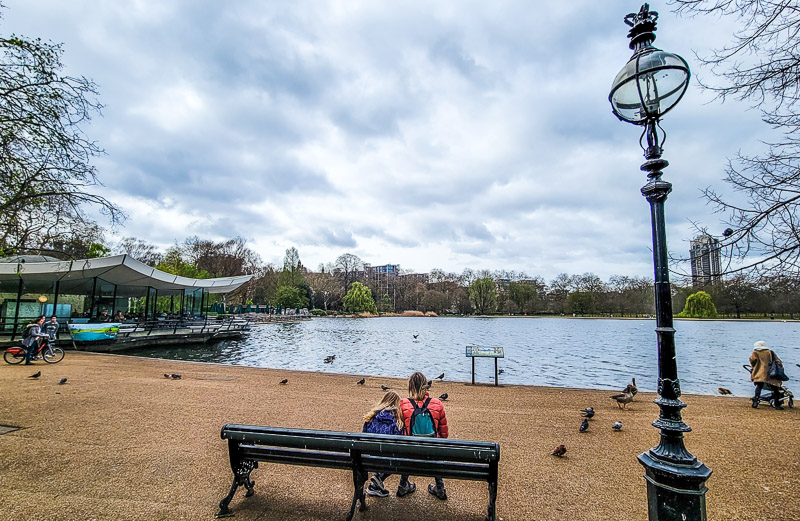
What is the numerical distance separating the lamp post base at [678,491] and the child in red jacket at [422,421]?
1704mm

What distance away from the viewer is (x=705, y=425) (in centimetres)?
642

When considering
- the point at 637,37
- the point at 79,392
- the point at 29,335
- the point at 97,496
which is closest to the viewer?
the point at 637,37

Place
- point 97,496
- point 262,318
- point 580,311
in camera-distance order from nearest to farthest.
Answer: point 97,496 < point 262,318 < point 580,311

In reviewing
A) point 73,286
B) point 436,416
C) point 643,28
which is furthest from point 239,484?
point 73,286

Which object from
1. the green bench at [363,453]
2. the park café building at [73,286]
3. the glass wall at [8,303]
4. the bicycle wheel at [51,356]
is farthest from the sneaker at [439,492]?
the glass wall at [8,303]

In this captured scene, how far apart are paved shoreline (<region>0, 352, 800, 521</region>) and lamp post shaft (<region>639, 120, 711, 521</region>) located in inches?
50.7

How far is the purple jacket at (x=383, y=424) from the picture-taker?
12.1 feet

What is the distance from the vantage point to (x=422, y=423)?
3715 mm

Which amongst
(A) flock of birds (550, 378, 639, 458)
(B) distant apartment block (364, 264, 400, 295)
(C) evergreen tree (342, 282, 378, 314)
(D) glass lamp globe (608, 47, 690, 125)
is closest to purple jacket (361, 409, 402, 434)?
(A) flock of birds (550, 378, 639, 458)

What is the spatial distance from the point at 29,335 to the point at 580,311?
8969 cm

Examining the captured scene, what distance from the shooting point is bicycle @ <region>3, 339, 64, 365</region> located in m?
11.6

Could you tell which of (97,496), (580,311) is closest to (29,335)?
(97,496)

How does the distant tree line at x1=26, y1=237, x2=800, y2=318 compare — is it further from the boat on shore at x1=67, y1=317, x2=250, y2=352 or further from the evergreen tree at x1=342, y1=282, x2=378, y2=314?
the boat on shore at x1=67, y1=317, x2=250, y2=352

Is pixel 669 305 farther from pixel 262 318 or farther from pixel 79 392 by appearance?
pixel 262 318
